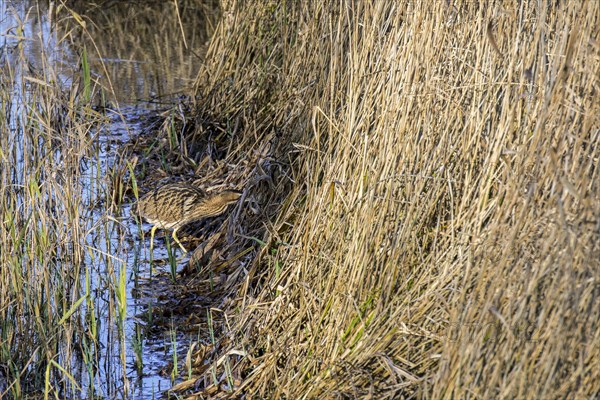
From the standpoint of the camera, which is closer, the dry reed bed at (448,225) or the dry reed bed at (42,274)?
the dry reed bed at (448,225)

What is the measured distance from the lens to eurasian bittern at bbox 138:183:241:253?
602 cm

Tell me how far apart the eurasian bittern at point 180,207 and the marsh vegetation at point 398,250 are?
2.08 feet

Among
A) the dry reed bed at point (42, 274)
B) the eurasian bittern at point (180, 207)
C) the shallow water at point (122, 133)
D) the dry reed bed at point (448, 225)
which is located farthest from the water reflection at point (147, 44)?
the dry reed bed at point (448, 225)

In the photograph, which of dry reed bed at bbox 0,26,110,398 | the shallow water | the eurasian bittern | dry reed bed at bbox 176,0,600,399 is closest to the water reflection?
the shallow water

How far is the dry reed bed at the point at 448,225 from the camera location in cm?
295

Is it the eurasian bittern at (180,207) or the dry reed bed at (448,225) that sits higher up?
the dry reed bed at (448,225)

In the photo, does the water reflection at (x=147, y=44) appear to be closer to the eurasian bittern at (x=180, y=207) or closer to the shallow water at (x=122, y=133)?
the shallow water at (x=122, y=133)

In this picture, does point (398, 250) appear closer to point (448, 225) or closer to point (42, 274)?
point (448, 225)

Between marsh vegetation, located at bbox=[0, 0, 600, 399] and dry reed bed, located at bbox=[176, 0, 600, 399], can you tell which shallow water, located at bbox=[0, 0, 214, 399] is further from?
dry reed bed, located at bbox=[176, 0, 600, 399]

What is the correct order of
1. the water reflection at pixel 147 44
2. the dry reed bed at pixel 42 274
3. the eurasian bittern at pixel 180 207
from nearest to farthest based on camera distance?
the dry reed bed at pixel 42 274 < the eurasian bittern at pixel 180 207 < the water reflection at pixel 147 44

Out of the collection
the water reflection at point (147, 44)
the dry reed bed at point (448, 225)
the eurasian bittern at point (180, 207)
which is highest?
the dry reed bed at point (448, 225)

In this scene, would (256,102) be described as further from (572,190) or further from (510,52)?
(572,190)

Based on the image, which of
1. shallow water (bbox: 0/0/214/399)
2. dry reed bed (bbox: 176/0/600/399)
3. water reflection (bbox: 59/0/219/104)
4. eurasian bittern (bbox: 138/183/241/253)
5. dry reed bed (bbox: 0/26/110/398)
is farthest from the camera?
water reflection (bbox: 59/0/219/104)

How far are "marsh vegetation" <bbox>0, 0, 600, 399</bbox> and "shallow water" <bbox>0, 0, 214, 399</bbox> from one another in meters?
0.04
